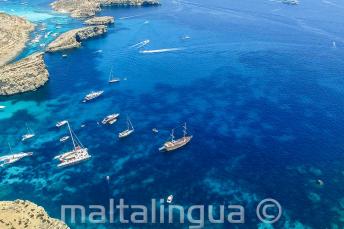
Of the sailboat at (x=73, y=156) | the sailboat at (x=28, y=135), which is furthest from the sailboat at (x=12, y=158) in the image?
the sailboat at (x=73, y=156)

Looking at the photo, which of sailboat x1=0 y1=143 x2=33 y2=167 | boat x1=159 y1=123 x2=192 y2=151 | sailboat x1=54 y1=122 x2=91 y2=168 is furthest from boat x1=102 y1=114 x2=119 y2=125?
sailboat x1=0 y1=143 x2=33 y2=167

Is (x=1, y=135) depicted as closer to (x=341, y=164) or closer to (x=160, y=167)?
(x=160, y=167)

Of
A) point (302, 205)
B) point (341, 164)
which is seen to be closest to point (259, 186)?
point (302, 205)

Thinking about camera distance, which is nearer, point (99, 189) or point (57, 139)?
point (99, 189)

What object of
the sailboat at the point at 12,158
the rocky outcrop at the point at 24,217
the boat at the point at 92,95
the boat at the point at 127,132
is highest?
the boat at the point at 92,95

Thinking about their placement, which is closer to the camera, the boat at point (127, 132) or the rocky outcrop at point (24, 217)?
the rocky outcrop at point (24, 217)

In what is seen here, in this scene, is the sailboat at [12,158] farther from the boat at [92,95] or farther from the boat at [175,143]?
the boat at [175,143]

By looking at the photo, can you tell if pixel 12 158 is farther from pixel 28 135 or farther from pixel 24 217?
pixel 24 217
